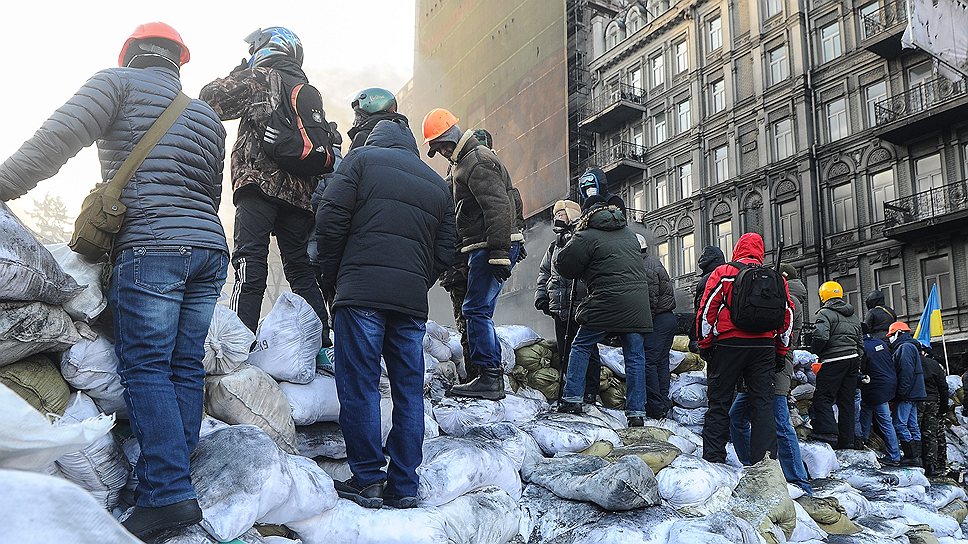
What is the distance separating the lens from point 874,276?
18.2 meters

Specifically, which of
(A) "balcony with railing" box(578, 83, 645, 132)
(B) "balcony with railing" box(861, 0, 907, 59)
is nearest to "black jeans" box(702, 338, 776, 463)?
(B) "balcony with railing" box(861, 0, 907, 59)

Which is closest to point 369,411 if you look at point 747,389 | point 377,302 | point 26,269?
point 377,302

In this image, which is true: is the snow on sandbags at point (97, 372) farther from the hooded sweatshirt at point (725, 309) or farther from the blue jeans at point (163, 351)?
the hooded sweatshirt at point (725, 309)

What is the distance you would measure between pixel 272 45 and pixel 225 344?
165 centimetres

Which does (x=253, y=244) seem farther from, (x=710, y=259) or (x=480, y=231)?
(x=710, y=259)

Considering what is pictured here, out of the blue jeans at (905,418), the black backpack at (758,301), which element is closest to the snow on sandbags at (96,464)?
the black backpack at (758,301)

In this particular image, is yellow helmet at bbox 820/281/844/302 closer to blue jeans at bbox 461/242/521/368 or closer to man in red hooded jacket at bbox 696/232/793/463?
man in red hooded jacket at bbox 696/232/793/463

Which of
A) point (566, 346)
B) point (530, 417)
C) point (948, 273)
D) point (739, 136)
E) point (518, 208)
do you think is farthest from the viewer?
point (739, 136)

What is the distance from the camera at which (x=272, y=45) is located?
12.8ft

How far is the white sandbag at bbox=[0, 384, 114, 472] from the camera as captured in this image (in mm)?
1066

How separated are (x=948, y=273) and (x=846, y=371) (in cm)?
1259

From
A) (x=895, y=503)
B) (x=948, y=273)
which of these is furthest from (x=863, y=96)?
(x=895, y=503)

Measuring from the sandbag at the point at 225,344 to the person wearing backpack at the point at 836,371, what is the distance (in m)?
5.06

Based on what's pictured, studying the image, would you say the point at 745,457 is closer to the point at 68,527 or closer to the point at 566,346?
the point at 566,346
